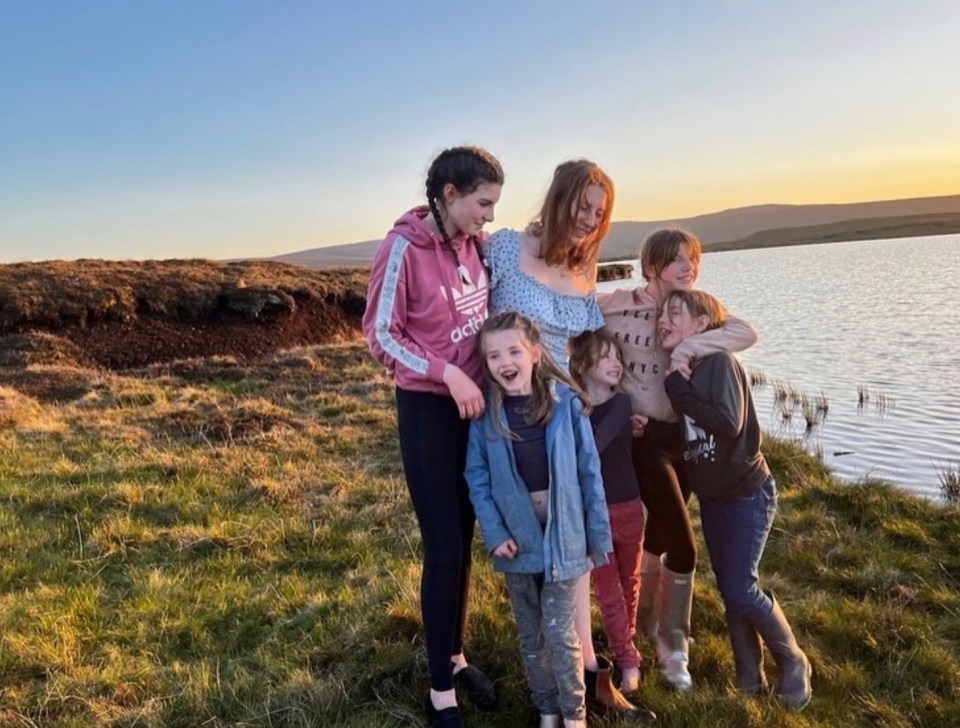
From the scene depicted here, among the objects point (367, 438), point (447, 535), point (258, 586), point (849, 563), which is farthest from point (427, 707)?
point (367, 438)

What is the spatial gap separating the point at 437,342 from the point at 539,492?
0.74 m

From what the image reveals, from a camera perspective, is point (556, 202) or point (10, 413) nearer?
point (556, 202)

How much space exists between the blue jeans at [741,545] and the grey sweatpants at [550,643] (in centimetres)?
81

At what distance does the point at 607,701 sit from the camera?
119 inches

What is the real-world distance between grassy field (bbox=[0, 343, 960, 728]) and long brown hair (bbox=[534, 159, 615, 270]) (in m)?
1.95

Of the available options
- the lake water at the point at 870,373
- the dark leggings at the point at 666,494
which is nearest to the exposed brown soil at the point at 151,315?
the lake water at the point at 870,373

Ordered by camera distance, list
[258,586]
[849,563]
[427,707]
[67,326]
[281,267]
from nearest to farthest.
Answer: [427,707]
[258,586]
[849,563]
[67,326]
[281,267]

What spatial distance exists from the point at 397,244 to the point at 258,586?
8.76 feet

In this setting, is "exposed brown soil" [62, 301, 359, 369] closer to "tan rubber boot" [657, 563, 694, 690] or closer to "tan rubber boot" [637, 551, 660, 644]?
"tan rubber boot" [637, 551, 660, 644]

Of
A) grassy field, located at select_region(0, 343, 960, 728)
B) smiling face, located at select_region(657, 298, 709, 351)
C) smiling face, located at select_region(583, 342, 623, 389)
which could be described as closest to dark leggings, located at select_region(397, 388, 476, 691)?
grassy field, located at select_region(0, 343, 960, 728)

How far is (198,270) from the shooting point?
21.5 meters

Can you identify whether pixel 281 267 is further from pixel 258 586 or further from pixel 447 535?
pixel 447 535

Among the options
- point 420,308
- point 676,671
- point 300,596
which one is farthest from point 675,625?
point 300,596

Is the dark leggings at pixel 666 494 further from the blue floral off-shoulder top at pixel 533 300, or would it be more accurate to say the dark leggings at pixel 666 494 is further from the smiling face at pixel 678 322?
the blue floral off-shoulder top at pixel 533 300
